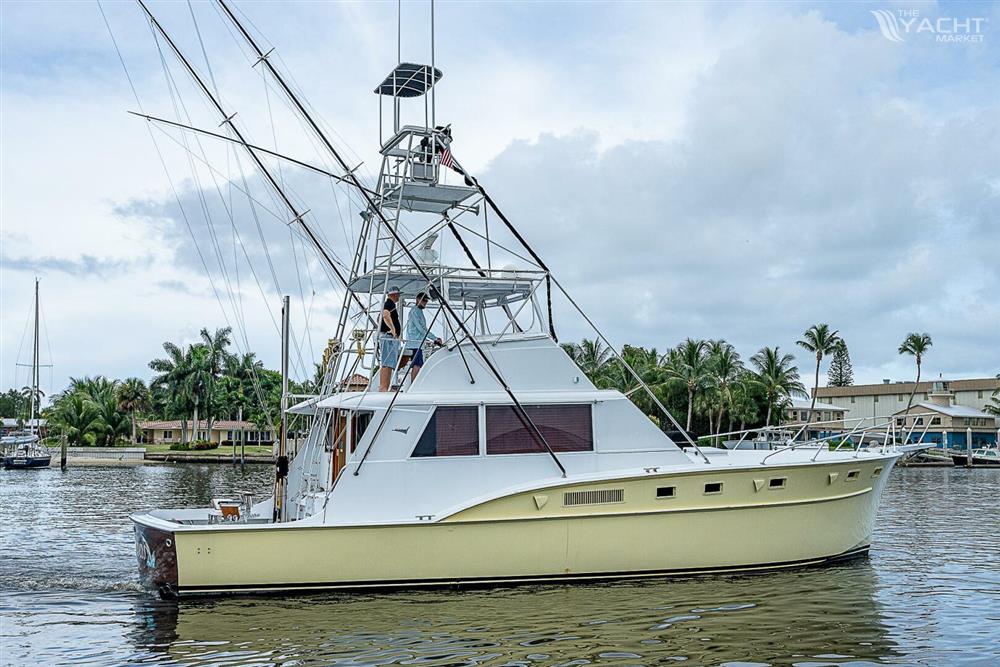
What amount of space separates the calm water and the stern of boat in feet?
0.90

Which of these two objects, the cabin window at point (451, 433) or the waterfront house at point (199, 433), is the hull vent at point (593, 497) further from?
the waterfront house at point (199, 433)

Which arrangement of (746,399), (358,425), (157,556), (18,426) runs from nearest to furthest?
(157,556) < (358,425) < (746,399) < (18,426)

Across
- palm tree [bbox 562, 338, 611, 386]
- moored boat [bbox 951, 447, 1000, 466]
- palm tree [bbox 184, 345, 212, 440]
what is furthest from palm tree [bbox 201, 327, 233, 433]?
moored boat [bbox 951, 447, 1000, 466]

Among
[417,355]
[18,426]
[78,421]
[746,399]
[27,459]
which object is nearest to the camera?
[417,355]

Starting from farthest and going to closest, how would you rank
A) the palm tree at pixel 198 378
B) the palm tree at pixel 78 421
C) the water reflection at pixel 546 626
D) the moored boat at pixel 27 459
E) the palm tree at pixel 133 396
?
the palm tree at pixel 133 396 < the palm tree at pixel 198 378 < the palm tree at pixel 78 421 < the moored boat at pixel 27 459 < the water reflection at pixel 546 626

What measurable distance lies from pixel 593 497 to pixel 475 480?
1.50 metres

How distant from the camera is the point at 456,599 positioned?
34.9 feet

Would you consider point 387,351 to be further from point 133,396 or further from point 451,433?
point 133,396

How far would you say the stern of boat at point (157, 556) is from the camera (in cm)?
1049

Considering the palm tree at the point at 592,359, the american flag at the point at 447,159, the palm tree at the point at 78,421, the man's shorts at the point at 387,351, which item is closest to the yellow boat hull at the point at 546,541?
the man's shorts at the point at 387,351

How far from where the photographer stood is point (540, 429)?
11547 mm

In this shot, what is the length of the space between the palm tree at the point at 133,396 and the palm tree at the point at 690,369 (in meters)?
43.3

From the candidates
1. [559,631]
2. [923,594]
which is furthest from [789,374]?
[559,631]

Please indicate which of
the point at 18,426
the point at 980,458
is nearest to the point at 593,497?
the point at 980,458
